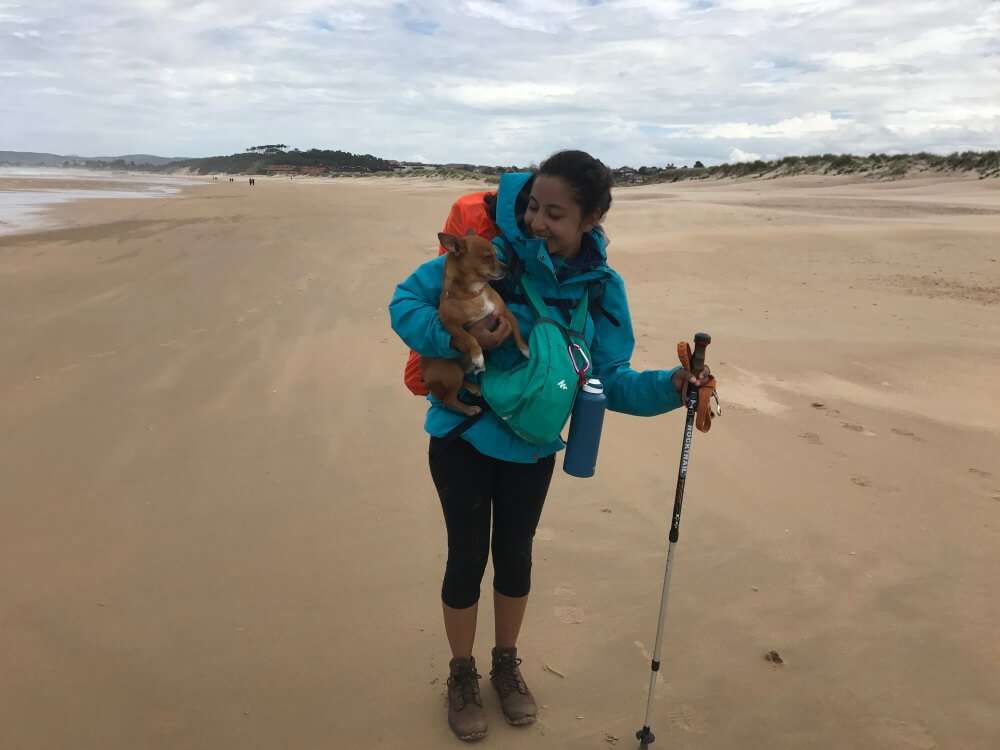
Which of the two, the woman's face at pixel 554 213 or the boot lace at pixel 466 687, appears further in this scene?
the boot lace at pixel 466 687

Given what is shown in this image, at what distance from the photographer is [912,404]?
6.13 metres

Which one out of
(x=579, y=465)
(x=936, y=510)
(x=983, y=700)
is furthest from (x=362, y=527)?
(x=936, y=510)

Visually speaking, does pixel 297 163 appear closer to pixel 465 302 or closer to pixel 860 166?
pixel 860 166

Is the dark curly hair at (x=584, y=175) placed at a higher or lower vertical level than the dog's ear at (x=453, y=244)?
higher

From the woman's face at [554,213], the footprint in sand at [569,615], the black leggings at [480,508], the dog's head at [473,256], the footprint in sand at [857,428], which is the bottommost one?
the footprint in sand at [569,615]

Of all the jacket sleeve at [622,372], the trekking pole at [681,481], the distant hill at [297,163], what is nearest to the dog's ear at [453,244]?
the jacket sleeve at [622,372]

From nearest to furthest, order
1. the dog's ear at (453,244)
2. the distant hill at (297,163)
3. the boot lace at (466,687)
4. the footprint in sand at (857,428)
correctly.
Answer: the dog's ear at (453,244) → the boot lace at (466,687) → the footprint in sand at (857,428) → the distant hill at (297,163)

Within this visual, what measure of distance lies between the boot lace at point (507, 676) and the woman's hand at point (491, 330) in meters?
1.40

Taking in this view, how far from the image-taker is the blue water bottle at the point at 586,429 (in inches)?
97.8

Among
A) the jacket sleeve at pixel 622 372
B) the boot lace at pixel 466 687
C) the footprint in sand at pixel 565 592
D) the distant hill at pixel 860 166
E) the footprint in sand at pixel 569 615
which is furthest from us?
the distant hill at pixel 860 166

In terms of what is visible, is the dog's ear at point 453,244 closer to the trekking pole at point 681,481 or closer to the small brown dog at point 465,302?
the small brown dog at point 465,302

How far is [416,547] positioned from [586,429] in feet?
5.93

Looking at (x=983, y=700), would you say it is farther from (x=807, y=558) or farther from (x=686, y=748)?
(x=686, y=748)

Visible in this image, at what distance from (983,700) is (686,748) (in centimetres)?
134
